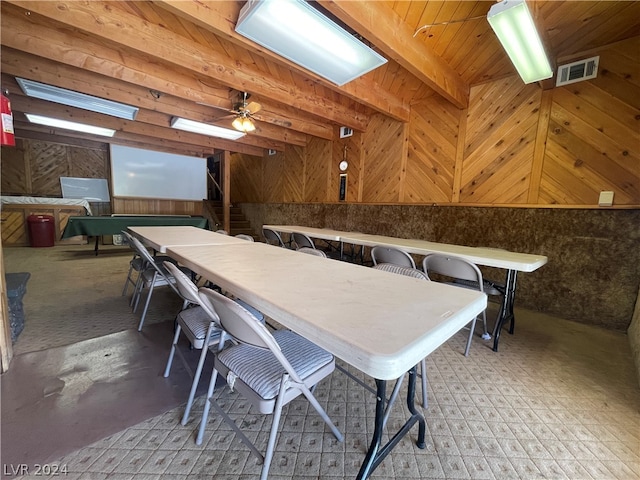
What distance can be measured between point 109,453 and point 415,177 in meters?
4.37

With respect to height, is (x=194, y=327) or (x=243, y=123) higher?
(x=243, y=123)

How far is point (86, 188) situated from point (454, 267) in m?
9.28

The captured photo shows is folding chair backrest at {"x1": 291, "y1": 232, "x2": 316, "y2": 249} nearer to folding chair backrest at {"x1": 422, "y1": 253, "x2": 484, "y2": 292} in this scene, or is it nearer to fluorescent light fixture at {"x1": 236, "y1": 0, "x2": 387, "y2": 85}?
folding chair backrest at {"x1": 422, "y1": 253, "x2": 484, "y2": 292}

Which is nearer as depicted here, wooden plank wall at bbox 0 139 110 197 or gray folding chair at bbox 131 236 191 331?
gray folding chair at bbox 131 236 191 331

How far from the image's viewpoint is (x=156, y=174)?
7.59 m

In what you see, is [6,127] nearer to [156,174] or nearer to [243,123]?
[243,123]

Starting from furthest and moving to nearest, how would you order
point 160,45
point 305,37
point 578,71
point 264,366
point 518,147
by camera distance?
1. point 518,147
2. point 578,71
3. point 160,45
4. point 305,37
5. point 264,366

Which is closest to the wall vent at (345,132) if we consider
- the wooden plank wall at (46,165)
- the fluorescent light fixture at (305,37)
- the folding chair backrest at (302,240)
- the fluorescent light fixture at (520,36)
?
the fluorescent light fixture at (305,37)

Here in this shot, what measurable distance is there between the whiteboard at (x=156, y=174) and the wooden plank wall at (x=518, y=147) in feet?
18.5

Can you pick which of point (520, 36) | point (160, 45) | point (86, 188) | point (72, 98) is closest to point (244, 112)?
point (160, 45)

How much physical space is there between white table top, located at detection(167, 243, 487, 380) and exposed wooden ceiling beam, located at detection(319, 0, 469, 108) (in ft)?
6.07

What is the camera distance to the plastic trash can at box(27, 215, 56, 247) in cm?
566

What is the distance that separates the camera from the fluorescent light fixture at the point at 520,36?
1.65 meters

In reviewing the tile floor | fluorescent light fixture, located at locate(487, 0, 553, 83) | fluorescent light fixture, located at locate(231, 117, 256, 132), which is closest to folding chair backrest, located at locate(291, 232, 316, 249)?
fluorescent light fixture, located at locate(231, 117, 256, 132)
